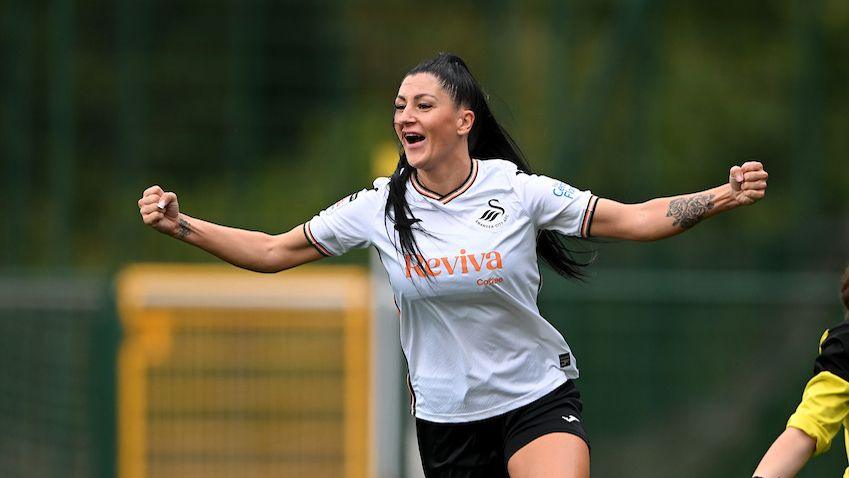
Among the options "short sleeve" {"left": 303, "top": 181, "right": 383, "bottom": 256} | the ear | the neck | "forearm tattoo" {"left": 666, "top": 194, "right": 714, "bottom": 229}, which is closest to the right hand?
"short sleeve" {"left": 303, "top": 181, "right": 383, "bottom": 256}

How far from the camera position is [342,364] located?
10.3 meters

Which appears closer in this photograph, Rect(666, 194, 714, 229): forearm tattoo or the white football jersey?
Rect(666, 194, 714, 229): forearm tattoo

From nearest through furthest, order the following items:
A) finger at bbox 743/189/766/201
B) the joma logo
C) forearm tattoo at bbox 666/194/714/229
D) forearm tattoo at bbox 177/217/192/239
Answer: finger at bbox 743/189/766/201 < forearm tattoo at bbox 666/194/714/229 < the joma logo < forearm tattoo at bbox 177/217/192/239

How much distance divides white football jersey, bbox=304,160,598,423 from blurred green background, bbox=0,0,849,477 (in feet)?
14.7

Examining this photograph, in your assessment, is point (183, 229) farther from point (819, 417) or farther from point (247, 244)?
point (819, 417)

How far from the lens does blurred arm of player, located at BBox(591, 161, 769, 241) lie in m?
5.32

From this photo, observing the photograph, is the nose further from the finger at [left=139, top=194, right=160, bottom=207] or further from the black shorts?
the black shorts

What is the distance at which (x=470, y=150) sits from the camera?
6168mm

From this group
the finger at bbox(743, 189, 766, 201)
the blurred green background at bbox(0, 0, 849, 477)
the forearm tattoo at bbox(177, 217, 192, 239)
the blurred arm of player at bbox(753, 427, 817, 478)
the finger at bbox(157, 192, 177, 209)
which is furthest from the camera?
the blurred green background at bbox(0, 0, 849, 477)

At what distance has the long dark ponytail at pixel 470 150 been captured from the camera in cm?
577

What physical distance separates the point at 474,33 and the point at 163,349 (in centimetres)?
367

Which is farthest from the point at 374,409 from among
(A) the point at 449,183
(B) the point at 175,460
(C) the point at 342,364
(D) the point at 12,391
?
(A) the point at 449,183

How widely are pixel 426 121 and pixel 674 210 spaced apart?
926mm

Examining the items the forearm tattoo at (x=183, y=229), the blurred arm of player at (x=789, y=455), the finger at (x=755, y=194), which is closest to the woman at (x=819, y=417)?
the blurred arm of player at (x=789, y=455)
